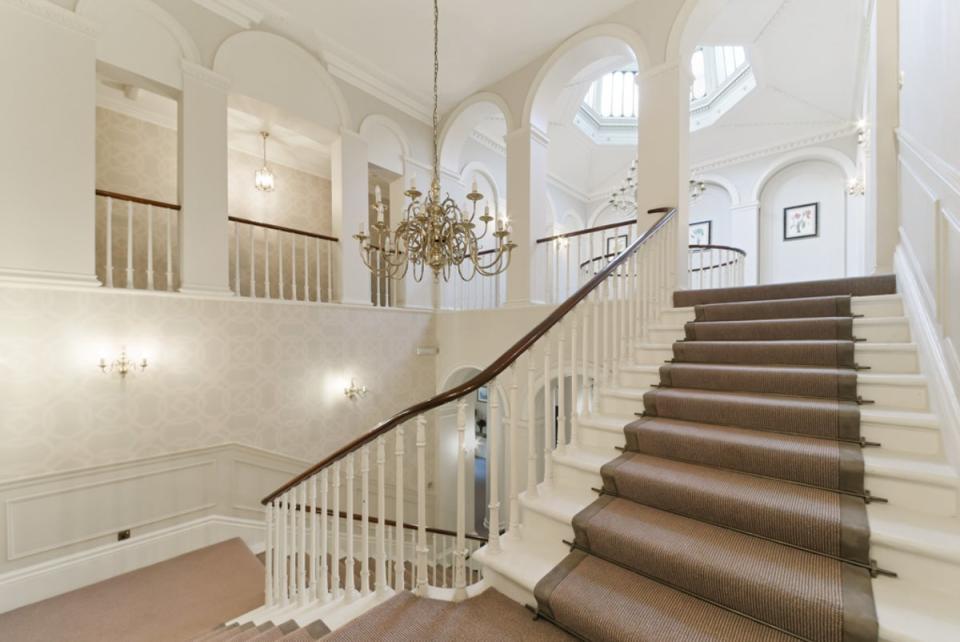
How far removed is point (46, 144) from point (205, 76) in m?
1.56

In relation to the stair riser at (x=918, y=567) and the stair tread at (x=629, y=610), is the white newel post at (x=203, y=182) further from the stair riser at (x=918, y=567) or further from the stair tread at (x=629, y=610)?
the stair riser at (x=918, y=567)

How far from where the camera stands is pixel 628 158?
932 cm

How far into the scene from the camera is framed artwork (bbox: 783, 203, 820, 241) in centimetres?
688

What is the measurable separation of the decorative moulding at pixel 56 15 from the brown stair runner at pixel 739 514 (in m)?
5.48

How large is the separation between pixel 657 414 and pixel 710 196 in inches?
292

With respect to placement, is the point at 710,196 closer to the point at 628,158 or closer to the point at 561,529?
the point at 628,158

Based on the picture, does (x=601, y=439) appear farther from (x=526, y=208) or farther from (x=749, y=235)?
(x=749, y=235)

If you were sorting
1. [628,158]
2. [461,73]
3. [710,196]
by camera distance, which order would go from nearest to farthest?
[461,73] → [710,196] → [628,158]

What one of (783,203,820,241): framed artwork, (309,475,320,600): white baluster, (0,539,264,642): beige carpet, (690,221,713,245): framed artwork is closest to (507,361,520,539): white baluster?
(309,475,320,600): white baluster

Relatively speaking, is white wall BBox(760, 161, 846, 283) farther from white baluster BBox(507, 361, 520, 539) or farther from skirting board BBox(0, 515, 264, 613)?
skirting board BBox(0, 515, 264, 613)


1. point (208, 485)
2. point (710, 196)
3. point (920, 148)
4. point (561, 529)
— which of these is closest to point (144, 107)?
point (208, 485)

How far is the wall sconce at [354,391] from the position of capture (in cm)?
504

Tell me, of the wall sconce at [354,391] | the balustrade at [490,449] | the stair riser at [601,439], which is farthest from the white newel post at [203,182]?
the stair riser at [601,439]

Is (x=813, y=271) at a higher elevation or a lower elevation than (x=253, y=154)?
lower
